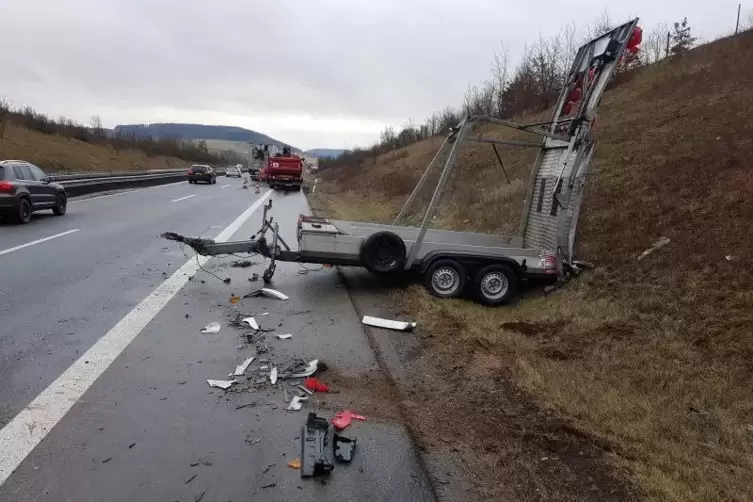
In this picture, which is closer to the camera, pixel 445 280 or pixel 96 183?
pixel 445 280

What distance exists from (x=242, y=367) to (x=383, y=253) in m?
3.56

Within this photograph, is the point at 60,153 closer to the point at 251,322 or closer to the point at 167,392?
the point at 251,322

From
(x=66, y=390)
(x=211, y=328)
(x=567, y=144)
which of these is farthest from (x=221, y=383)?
(x=567, y=144)

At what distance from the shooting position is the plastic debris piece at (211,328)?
6.48m

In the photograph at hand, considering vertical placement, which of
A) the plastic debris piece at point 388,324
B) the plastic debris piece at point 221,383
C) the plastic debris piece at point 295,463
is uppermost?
the plastic debris piece at point 388,324

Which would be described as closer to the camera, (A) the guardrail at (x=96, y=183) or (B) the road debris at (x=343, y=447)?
(B) the road debris at (x=343, y=447)

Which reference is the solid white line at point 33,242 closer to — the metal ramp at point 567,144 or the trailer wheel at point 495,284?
the metal ramp at point 567,144

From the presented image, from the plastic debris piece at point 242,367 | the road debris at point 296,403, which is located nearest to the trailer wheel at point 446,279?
the plastic debris piece at point 242,367

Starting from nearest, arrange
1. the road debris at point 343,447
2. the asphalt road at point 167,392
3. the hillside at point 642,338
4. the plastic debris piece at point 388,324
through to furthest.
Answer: the asphalt road at point 167,392 → the road debris at point 343,447 → the hillside at point 642,338 → the plastic debris piece at point 388,324

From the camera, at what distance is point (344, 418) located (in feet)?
14.7

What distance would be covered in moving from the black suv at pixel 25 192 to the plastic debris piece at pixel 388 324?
12156mm

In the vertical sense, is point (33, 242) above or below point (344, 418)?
above

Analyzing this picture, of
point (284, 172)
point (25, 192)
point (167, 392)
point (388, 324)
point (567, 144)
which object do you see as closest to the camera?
point (167, 392)

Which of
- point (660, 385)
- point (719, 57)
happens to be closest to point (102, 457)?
point (660, 385)
